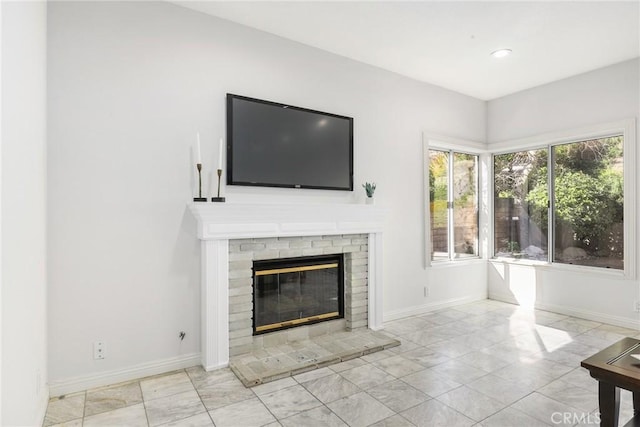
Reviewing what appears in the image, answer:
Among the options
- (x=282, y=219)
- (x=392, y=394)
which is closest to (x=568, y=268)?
(x=392, y=394)

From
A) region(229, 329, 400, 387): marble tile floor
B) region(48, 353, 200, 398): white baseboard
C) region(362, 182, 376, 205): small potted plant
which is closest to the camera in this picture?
region(48, 353, 200, 398): white baseboard

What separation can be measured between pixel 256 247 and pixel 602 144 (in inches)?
158

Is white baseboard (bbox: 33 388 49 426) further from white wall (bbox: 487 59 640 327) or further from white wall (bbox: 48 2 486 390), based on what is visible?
white wall (bbox: 487 59 640 327)

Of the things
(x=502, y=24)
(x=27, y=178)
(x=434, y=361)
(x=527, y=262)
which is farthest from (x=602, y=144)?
(x=27, y=178)

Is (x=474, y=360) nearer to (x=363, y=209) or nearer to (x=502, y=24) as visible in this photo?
(x=363, y=209)

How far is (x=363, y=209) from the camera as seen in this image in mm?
3580

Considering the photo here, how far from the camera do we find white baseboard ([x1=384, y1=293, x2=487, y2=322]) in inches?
162

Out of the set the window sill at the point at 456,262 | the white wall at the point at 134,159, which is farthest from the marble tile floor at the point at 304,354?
the window sill at the point at 456,262

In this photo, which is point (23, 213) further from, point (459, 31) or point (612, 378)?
point (459, 31)

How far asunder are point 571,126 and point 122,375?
5.17 metres

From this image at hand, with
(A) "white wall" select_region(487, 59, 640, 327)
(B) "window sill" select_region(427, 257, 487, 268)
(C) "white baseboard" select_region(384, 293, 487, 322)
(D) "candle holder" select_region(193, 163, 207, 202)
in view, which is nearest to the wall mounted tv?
(D) "candle holder" select_region(193, 163, 207, 202)

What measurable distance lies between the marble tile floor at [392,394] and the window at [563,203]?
4.23 feet

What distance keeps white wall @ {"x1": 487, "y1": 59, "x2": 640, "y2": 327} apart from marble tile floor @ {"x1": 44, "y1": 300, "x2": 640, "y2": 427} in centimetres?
84

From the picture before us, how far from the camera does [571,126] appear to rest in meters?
4.22
